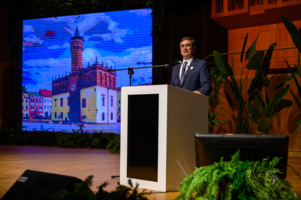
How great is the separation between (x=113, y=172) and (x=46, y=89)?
4582 millimetres

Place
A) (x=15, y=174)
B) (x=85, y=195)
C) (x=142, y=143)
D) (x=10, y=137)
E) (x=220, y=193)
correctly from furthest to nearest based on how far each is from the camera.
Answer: (x=10, y=137) < (x=15, y=174) < (x=142, y=143) < (x=220, y=193) < (x=85, y=195)

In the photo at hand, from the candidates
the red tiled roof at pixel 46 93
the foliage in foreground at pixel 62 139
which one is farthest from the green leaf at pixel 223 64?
the red tiled roof at pixel 46 93

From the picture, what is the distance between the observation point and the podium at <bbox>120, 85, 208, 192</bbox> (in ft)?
7.07

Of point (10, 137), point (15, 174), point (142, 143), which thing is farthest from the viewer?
point (10, 137)

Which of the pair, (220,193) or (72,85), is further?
(72,85)

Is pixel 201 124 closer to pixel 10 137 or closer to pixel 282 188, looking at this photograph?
pixel 282 188

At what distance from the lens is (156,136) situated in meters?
2.20

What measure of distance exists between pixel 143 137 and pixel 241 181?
917 millimetres

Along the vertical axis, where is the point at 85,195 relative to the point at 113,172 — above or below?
above

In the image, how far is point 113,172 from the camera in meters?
3.17

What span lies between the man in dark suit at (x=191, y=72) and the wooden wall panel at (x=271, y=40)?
3.63 m

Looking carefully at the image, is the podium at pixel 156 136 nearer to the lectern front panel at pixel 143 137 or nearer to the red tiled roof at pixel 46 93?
the lectern front panel at pixel 143 137

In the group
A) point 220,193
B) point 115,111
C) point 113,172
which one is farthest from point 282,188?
point 115,111

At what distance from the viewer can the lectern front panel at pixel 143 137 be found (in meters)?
2.21
